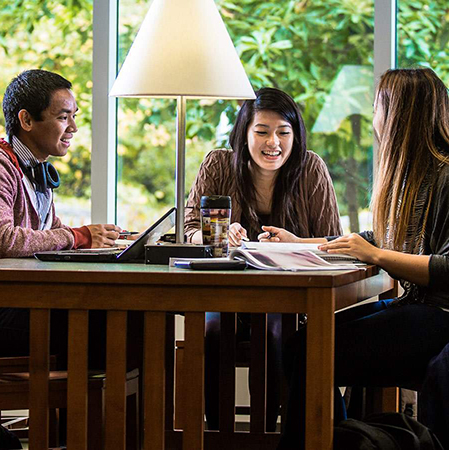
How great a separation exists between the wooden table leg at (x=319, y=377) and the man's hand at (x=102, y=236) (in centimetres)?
88

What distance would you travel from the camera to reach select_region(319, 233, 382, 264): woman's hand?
5.90ft

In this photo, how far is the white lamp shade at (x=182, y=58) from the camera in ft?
6.27

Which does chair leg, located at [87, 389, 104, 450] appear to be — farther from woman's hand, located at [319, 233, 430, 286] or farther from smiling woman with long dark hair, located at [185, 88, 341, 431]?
smiling woman with long dark hair, located at [185, 88, 341, 431]

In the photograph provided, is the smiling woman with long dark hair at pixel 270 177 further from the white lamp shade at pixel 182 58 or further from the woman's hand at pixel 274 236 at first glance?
the white lamp shade at pixel 182 58

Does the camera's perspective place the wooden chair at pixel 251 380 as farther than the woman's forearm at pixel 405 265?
Yes

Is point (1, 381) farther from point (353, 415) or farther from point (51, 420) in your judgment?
point (353, 415)

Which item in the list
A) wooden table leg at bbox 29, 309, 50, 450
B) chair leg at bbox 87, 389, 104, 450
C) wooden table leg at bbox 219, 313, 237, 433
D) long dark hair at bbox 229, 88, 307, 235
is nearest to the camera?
wooden table leg at bbox 29, 309, 50, 450

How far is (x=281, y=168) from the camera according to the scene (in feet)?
9.36

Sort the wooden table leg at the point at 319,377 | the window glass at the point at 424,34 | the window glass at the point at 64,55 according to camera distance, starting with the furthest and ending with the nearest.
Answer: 1. the window glass at the point at 64,55
2. the window glass at the point at 424,34
3. the wooden table leg at the point at 319,377

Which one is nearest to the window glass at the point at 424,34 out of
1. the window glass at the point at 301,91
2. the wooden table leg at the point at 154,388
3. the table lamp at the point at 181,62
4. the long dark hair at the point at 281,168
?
the window glass at the point at 301,91

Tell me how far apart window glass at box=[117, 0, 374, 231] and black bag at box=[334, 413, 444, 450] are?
6.16ft

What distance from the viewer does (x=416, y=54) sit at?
3258 mm

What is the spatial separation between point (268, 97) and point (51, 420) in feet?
4.44

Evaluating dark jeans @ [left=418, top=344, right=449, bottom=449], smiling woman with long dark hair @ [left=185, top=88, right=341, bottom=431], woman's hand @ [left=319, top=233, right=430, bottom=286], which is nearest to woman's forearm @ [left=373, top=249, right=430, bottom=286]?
woman's hand @ [left=319, top=233, right=430, bottom=286]
